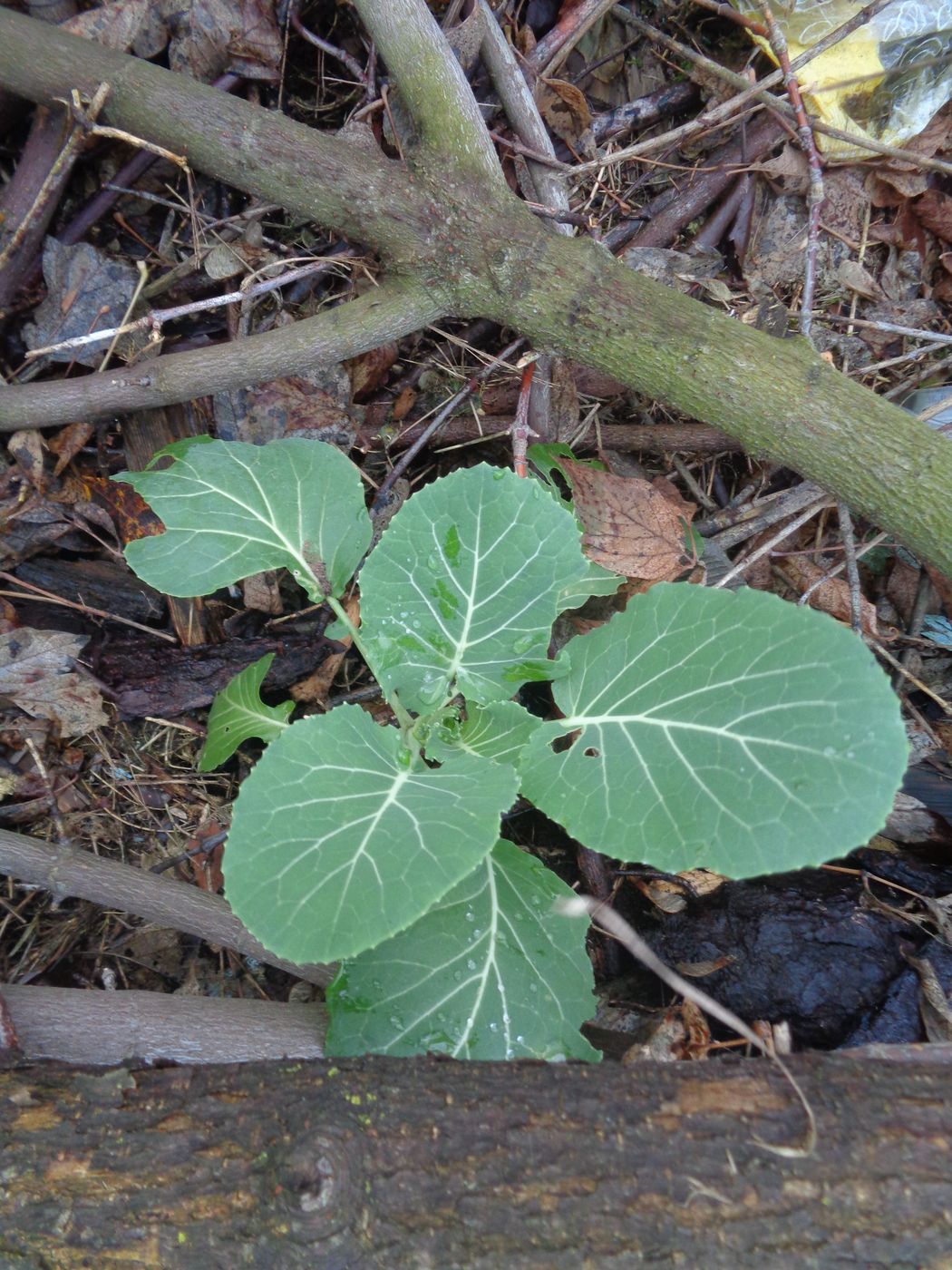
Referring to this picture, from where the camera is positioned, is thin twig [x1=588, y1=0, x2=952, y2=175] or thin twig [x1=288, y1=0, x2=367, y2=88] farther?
thin twig [x1=288, y1=0, x2=367, y2=88]

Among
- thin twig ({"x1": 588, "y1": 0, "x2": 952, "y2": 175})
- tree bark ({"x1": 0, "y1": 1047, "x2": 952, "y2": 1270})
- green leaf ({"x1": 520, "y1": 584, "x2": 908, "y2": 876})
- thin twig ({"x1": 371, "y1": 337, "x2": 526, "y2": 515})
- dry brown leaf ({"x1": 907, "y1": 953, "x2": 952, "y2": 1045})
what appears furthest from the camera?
thin twig ({"x1": 371, "y1": 337, "x2": 526, "y2": 515})

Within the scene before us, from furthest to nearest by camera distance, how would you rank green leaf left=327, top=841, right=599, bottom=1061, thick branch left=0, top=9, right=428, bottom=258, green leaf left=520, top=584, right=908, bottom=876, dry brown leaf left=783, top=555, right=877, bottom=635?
dry brown leaf left=783, top=555, right=877, bottom=635 → thick branch left=0, top=9, right=428, bottom=258 → green leaf left=327, top=841, right=599, bottom=1061 → green leaf left=520, top=584, right=908, bottom=876

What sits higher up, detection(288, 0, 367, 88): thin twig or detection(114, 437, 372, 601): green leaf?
detection(288, 0, 367, 88): thin twig

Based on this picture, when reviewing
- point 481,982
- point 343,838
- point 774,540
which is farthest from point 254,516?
point 774,540

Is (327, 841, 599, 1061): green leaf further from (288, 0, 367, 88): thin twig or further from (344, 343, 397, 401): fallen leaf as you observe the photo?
(288, 0, 367, 88): thin twig

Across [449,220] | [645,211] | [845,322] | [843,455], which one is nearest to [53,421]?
[449,220]

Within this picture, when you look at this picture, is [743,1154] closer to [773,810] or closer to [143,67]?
[773,810]

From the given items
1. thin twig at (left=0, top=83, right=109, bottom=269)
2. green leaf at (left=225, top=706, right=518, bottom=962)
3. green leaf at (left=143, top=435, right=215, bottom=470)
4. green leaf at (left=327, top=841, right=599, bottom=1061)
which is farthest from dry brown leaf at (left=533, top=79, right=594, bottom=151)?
green leaf at (left=327, top=841, right=599, bottom=1061)
